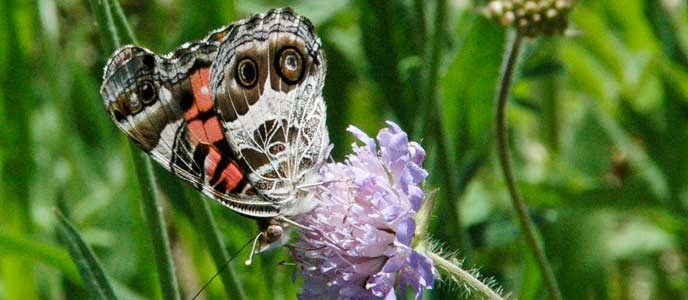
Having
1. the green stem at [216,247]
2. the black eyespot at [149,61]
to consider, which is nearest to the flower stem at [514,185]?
the green stem at [216,247]

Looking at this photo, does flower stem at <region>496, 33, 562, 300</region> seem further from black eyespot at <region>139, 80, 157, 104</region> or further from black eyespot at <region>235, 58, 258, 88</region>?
black eyespot at <region>139, 80, 157, 104</region>

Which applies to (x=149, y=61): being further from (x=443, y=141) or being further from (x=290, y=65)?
(x=443, y=141)

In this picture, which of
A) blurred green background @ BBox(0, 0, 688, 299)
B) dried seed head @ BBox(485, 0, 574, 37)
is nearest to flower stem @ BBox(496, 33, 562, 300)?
dried seed head @ BBox(485, 0, 574, 37)

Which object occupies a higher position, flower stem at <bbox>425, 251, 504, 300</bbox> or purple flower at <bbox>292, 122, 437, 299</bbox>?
purple flower at <bbox>292, 122, 437, 299</bbox>

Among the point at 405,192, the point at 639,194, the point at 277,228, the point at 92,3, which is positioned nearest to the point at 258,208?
the point at 277,228

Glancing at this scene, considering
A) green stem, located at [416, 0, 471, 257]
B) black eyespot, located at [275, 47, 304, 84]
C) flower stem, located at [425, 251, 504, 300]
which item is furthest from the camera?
green stem, located at [416, 0, 471, 257]

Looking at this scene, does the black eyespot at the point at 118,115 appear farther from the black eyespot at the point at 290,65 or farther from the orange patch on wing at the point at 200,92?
the black eyespot at the point at 290,65
